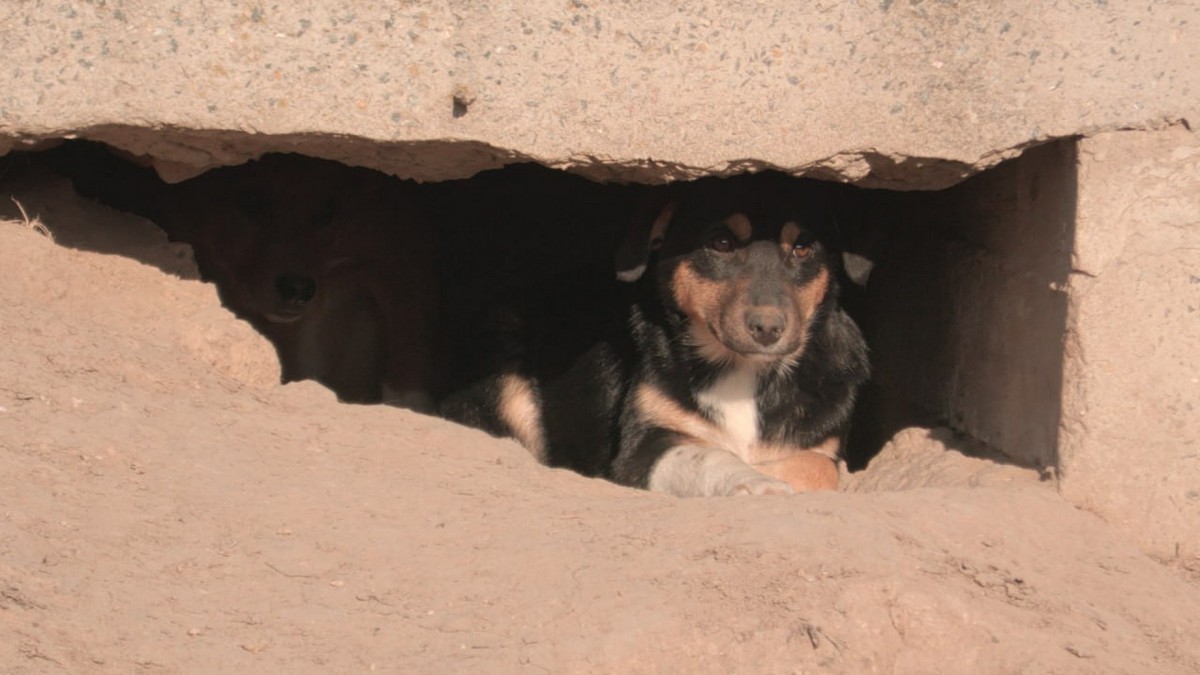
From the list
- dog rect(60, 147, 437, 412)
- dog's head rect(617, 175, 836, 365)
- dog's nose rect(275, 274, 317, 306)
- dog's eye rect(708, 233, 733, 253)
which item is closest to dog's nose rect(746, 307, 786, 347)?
dog's head rect(617, 175, 836, 365)

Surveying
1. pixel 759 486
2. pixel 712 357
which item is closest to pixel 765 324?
pixel 712 357

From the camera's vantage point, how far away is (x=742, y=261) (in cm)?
495

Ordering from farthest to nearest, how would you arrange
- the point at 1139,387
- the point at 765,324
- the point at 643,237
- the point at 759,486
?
the point at 643,237 < the point at 765,324 < the point at 759,486 < the point at 1139,387

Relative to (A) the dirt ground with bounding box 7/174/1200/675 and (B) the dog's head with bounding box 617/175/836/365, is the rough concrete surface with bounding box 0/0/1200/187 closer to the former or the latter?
(A) the dirt ground with bounding box 7/174/1200/675

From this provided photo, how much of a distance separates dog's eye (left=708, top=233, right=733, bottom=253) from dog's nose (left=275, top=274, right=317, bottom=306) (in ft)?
6.44

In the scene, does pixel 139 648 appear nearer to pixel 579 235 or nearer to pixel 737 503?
pixel 737 503

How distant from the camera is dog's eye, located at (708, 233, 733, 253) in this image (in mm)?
4949

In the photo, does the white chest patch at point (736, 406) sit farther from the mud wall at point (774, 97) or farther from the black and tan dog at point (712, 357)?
the mud wall at point (774, 97)

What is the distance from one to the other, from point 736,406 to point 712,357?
0.64 ft

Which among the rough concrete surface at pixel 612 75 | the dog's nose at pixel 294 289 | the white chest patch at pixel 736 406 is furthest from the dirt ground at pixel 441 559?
the dog's nose at pixel 294 289

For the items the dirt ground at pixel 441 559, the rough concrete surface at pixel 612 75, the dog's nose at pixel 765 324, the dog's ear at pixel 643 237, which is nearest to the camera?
the dirt ground at pixel 441 559

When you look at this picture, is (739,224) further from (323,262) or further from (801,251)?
(323,262)

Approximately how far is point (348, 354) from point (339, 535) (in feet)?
10.4

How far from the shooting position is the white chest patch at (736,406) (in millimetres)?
5191
